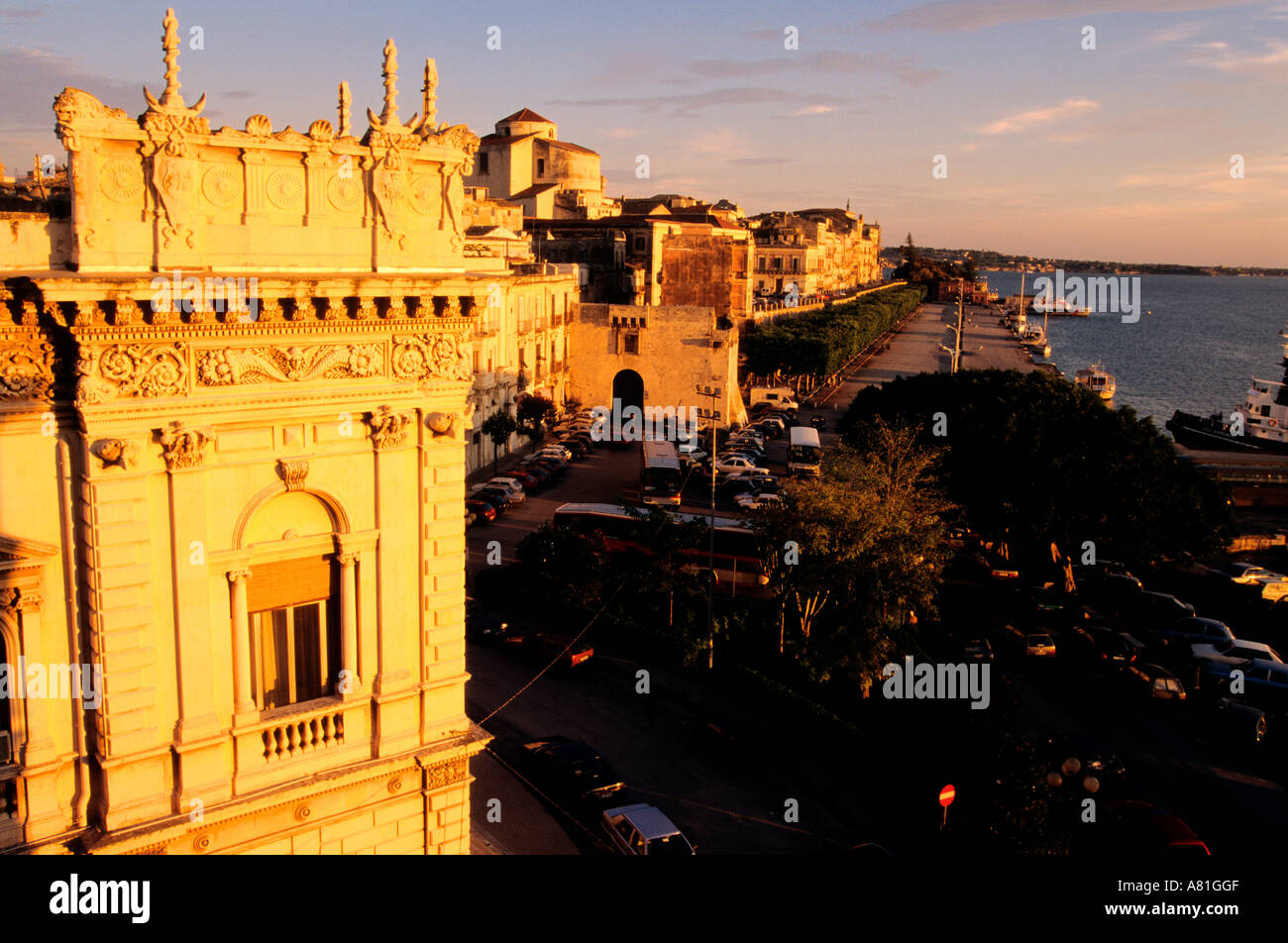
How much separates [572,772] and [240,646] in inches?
438

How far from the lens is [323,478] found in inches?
390

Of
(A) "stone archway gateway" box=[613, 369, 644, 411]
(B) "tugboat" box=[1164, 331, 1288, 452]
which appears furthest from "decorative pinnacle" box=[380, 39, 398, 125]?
(B) "tugboat" box=[1164, 331, 1288, 452]

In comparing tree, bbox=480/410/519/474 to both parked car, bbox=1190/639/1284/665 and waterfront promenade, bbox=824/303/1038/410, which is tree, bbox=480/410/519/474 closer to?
waterfront promenade, bbox=824/303/1038/410

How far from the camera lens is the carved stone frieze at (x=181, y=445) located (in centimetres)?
875

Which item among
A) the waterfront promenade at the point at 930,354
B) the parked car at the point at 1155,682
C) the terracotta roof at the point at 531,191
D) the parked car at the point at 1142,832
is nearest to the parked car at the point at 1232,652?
the parked car at the point at 1155,682

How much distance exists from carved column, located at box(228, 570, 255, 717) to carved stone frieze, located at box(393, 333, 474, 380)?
2.56 meters

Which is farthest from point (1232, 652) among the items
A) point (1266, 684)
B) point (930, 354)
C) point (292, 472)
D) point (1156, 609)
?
point (930, 354)

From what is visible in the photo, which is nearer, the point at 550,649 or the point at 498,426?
the point at 550,649

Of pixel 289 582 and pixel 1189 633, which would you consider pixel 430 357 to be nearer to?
pixel 289 582

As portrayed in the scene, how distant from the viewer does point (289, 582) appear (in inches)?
392

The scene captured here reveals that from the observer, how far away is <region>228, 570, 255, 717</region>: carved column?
9.38 m

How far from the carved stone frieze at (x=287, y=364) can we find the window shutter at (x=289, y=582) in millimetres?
1855

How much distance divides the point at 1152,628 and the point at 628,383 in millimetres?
34459
